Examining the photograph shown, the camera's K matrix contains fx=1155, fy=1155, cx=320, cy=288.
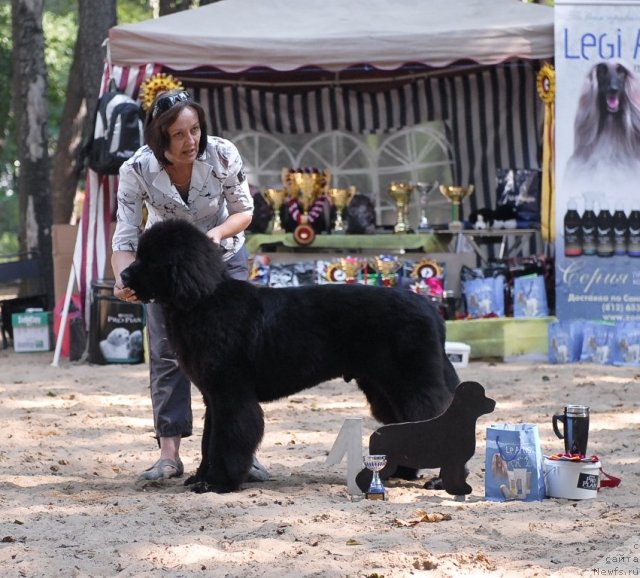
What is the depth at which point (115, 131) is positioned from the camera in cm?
928

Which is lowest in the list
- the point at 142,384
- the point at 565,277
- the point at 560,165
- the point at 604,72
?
the point at 142,384

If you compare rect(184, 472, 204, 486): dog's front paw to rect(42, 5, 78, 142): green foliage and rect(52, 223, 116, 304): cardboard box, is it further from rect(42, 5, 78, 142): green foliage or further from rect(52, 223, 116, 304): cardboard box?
rect(42, 5, 78, 142): green foliage

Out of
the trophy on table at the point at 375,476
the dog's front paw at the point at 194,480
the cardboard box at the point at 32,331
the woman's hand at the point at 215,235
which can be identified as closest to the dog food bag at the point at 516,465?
the trophy on table at the point at 375,476

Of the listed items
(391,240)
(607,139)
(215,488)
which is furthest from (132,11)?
(215,488)

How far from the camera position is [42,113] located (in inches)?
505

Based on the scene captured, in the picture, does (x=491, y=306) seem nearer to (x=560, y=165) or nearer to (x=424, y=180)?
(x=560, y=165)

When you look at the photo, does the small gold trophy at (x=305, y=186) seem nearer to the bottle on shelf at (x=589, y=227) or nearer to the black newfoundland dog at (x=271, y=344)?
the bottle on shelf at (x=589, y=227)

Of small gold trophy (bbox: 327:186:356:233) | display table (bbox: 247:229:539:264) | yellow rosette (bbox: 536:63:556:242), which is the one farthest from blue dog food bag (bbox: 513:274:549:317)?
small gold trophy (bbox: 327:186:356:233)

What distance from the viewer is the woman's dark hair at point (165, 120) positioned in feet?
16.0

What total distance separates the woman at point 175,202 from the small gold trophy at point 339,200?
545cm

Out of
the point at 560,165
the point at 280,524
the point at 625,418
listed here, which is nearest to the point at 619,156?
the point at 560,165

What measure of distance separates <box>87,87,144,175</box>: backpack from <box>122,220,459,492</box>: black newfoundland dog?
462 centimetres

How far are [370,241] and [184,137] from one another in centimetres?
563

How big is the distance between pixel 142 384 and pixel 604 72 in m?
4.36
